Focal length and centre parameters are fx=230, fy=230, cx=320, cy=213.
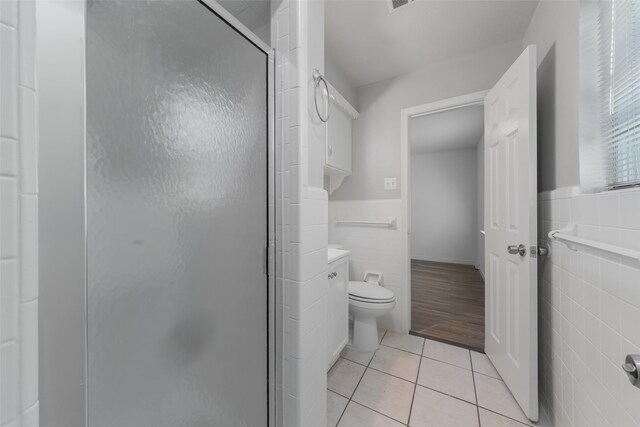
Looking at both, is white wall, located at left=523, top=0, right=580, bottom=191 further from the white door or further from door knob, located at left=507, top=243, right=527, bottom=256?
Answer: door knob, located at left=507, top=243, right=527, bottom=256

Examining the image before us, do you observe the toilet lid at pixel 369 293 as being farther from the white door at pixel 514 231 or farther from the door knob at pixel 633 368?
the door knob at pixel 633 368

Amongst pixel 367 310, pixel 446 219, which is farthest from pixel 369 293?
pixel 446 219

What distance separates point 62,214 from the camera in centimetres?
45

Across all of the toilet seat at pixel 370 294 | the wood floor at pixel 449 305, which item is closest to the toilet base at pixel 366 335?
the toilet seat at pixel 370 294

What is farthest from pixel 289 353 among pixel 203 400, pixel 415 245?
pixel 415 245

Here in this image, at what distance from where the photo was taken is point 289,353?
0.93 metres

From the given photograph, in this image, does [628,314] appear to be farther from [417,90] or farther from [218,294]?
[417,90]

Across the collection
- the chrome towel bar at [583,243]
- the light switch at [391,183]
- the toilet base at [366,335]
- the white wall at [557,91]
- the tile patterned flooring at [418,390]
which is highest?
the white wall at [557,91]

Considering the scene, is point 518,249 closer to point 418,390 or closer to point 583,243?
point 583,243

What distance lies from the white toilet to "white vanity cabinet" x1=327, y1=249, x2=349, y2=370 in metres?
0.17

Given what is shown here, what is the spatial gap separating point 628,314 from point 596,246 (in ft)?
0.71

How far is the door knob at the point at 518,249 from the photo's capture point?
4.10 ft

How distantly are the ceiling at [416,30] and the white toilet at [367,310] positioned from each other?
1957mm

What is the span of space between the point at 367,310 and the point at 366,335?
24 centimetres
